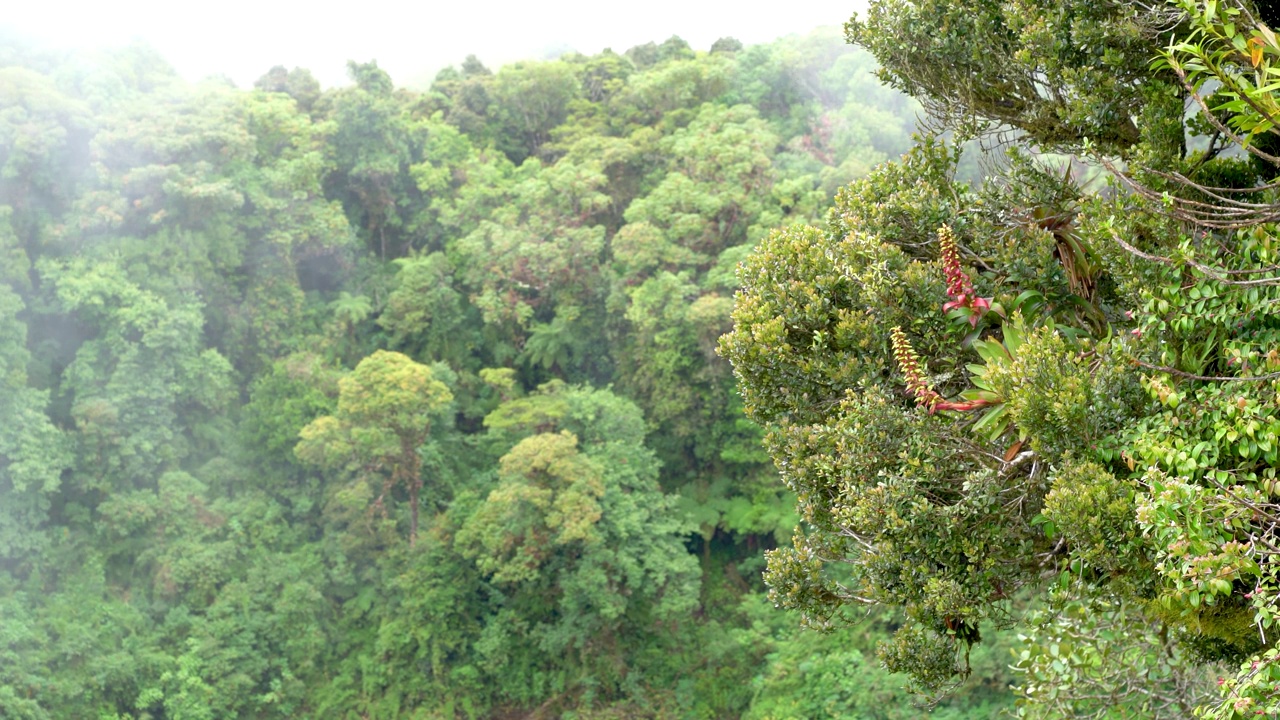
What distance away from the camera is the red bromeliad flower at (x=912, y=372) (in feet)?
9.81

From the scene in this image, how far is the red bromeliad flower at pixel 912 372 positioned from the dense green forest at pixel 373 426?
6.41 meters

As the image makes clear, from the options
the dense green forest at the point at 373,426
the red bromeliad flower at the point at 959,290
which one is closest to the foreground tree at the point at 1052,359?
the red bromeliad flower at the point at 959,290

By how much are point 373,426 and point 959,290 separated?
9520mm

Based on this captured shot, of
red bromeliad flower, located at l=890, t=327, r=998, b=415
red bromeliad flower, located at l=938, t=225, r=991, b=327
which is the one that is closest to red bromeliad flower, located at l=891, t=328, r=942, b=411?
red bromeliad flower, located at l=890, t=327, r=998, b=415

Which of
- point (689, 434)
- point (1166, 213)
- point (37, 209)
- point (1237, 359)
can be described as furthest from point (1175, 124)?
point (37, 209)

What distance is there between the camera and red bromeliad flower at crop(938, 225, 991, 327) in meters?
3.16

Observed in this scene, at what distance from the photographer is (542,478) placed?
1100 cm

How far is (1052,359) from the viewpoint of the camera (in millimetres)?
2674

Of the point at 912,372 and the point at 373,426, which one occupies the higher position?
the point at 912,372

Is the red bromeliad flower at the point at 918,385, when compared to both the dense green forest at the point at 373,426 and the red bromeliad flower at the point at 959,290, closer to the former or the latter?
the red bromeliad flower at the point at 959,290

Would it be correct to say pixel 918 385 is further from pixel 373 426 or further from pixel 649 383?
pixel 649 383

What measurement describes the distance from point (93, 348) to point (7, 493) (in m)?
1.88

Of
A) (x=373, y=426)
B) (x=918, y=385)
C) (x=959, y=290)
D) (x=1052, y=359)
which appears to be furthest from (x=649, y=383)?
(x=1052, y=359)

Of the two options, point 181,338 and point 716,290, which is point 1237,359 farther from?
point 181,338
